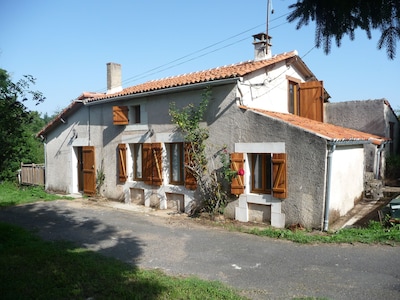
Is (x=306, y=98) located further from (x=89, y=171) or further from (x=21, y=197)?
(x=21, y=197)

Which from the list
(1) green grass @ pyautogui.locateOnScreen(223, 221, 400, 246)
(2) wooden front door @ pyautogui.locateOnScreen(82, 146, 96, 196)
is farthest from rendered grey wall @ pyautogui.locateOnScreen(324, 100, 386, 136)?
(2) wooden front door @ pyautogui.locateOnScreen(82, 146, 96, 196)

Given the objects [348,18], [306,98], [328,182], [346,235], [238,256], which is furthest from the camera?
[306,98]

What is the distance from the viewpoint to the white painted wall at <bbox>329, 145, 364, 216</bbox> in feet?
26.7

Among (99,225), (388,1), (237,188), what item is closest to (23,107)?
(99,225)

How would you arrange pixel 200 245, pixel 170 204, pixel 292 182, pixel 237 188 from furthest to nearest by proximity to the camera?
pixel 170 204 → pixel 237 188 → pixel 292 182 → pixel 200 245

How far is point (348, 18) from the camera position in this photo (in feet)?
9.30

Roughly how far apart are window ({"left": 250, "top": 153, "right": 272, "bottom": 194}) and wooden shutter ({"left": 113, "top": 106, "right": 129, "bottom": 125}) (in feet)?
17.2

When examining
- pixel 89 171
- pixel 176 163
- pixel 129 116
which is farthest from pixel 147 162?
pixel 89 171

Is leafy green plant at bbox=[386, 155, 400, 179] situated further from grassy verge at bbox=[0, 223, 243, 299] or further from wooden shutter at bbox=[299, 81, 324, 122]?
grassy verge at bbox=[0, 223, 243, 299]

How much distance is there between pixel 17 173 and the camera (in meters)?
18.3

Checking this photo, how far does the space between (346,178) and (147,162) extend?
6309mm

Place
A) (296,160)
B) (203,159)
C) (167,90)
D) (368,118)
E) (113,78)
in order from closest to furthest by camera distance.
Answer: (296,160)
(203,159)
(167,90)
(368,118)
(113,78)

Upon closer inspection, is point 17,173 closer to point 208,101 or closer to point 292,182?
point 208,101

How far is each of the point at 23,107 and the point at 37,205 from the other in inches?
267
